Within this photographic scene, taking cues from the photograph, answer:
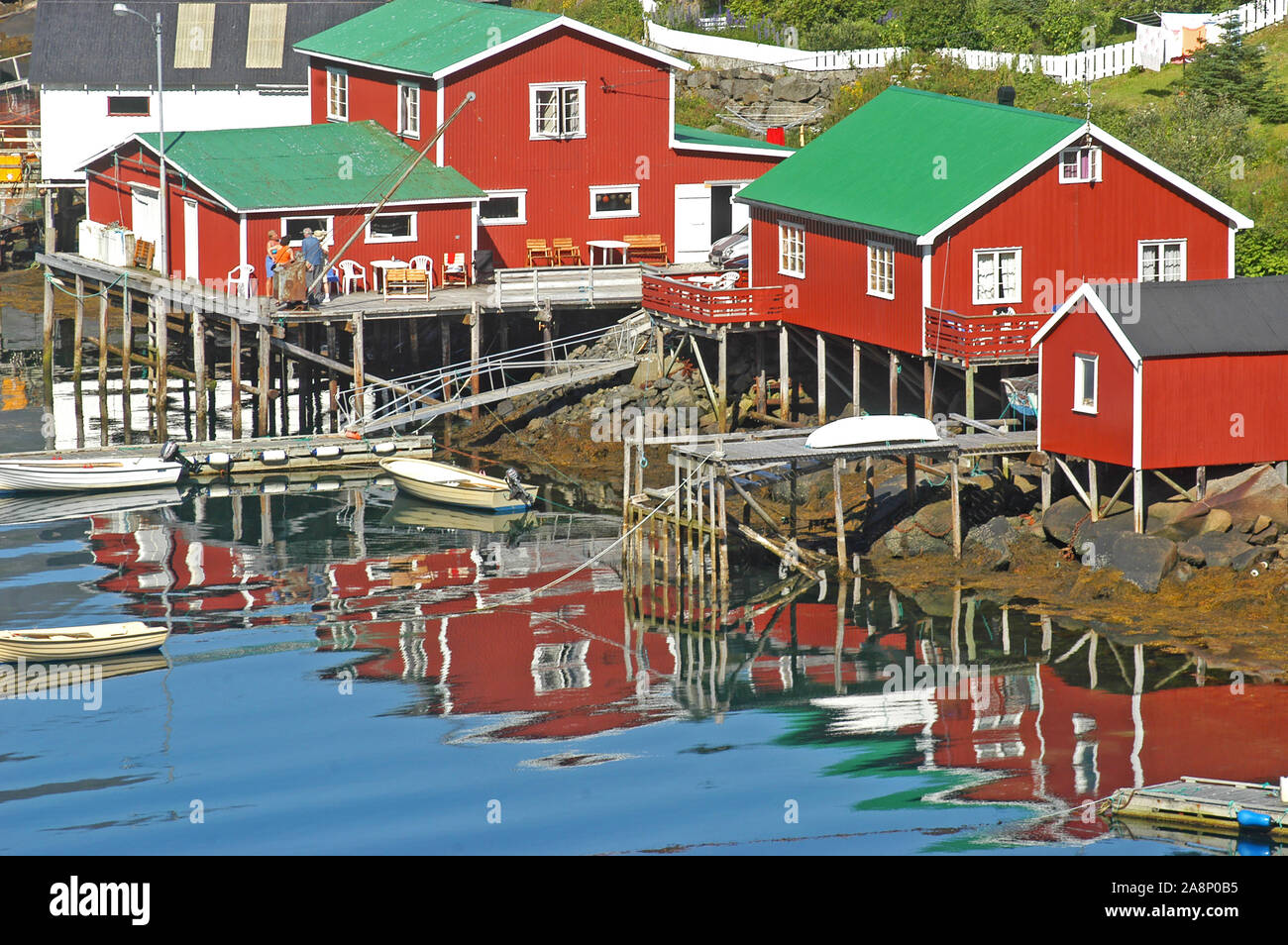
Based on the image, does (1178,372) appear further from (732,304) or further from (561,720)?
(732,304)

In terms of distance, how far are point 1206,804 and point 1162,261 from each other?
1910cm

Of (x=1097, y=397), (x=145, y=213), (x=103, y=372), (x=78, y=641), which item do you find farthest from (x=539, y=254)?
(x=78, y=641)

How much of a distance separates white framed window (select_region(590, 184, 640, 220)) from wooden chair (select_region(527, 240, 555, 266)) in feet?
5.33

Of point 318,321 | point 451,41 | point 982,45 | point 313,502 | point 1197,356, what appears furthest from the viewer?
point 982,45

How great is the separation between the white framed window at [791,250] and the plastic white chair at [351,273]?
35.6 ft

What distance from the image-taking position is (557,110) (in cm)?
5047

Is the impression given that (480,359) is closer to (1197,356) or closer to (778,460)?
(778,460)

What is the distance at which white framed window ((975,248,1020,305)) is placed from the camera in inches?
1533

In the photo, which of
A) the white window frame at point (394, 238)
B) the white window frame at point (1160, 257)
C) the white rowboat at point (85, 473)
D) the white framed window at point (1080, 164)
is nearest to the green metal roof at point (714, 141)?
the white window frame at point (394, 238)

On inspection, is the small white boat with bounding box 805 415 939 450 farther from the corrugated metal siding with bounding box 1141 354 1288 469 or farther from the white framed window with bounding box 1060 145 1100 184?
the white framed window with bounding box 1060 145 1100 184

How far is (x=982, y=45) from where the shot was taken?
63719 mm

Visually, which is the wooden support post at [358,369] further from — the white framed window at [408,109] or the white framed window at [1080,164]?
the white framed window at [1080,164]

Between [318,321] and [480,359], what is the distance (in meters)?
4.01
